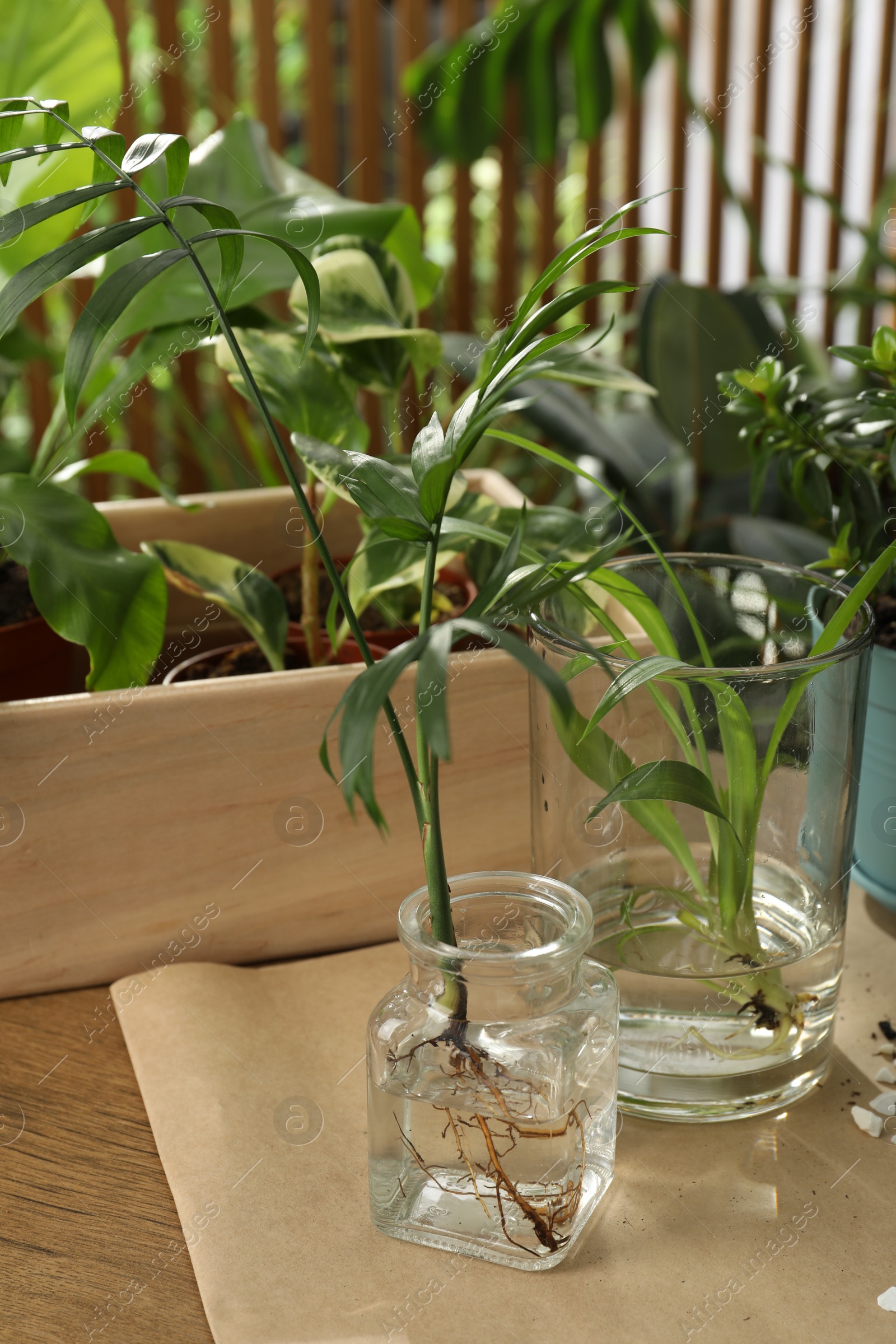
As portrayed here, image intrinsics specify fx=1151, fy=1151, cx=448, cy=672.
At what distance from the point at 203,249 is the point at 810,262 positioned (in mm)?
2367

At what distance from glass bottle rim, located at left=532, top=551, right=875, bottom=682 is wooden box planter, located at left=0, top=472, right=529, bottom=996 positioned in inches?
4.1

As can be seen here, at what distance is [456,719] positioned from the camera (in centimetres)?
56

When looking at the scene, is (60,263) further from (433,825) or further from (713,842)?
(713,842)

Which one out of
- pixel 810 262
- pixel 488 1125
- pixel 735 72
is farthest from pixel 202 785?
pixel 810 262

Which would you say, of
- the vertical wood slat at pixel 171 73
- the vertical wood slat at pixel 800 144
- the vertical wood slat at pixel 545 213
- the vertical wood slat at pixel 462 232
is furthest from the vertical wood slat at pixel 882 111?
the vertical wood slat at pixel 171 73

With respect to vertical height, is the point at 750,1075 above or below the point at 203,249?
below

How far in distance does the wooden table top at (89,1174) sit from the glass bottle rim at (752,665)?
19 centimetres

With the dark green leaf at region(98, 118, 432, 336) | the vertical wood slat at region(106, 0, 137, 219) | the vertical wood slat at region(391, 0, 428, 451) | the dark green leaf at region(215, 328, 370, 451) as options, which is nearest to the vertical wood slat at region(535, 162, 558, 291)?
the vertical wood slat at region(391, 0, 428, 451)

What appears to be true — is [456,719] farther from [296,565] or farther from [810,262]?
[810,262]

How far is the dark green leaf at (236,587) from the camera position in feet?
1.90

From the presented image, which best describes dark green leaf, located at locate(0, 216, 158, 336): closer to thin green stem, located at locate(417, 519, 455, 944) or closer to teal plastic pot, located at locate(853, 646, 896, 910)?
thin green stem, located at locate(417, 519, 455, 944)

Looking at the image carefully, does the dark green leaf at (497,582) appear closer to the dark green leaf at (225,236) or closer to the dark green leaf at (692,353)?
the dark green leaf at (225,236)

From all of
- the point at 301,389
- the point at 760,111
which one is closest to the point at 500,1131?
the point at 301,389

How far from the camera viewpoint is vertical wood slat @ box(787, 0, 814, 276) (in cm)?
171
